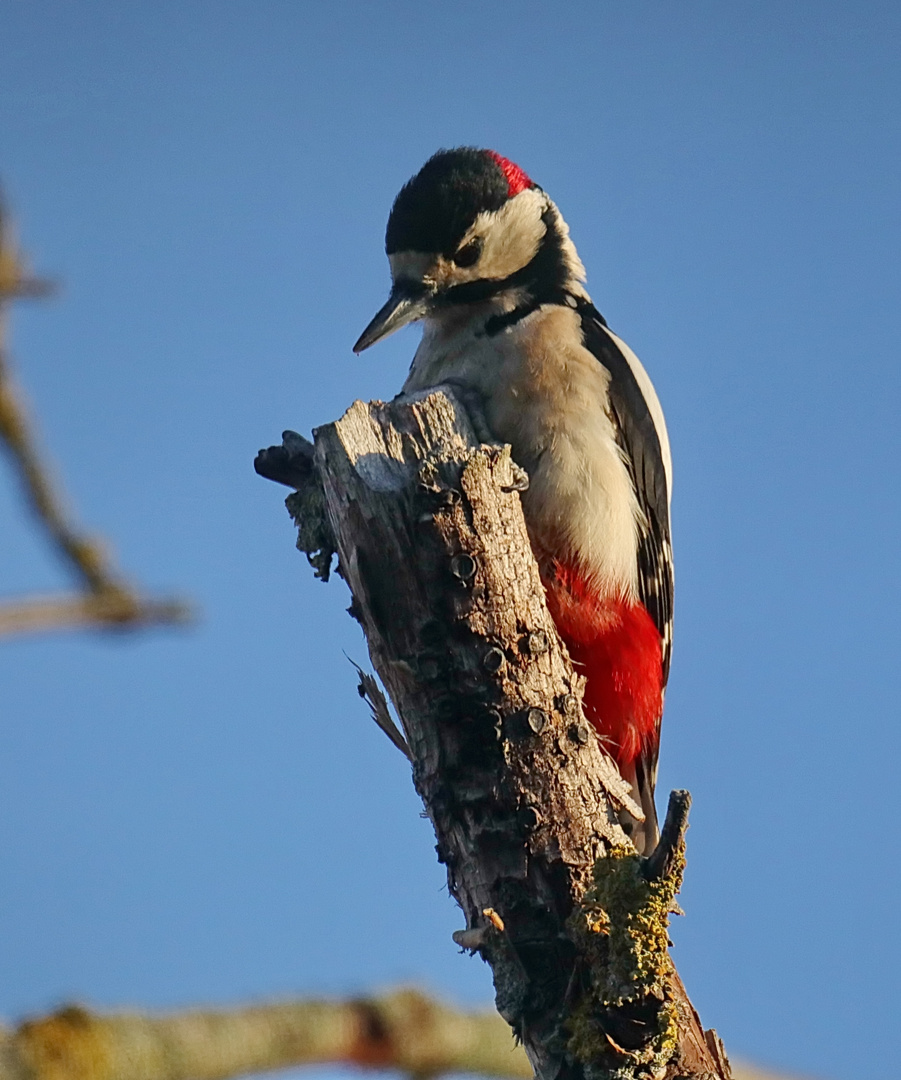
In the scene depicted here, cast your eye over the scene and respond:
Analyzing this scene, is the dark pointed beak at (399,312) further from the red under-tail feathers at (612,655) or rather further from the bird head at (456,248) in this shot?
the red under-tail feathers at (612,655)

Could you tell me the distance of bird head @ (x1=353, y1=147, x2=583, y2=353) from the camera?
5133mm

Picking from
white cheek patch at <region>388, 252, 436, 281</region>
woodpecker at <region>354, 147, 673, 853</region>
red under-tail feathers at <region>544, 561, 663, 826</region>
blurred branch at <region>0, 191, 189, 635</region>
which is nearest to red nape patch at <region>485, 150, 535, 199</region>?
woodpecker at <region>354, 147, 673, 853</region>

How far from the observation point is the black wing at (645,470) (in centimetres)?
478

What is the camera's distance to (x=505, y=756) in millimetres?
3336

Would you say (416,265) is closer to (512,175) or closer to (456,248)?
(456,248)

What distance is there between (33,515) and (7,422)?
24cm

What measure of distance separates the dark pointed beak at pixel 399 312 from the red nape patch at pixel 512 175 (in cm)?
66

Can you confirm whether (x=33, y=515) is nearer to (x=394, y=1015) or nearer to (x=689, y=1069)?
(x=394, y=1015)

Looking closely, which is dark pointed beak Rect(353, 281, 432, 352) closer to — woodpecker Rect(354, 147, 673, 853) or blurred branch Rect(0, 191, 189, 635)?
woodpecker Rect(354, 147, 673, 853)

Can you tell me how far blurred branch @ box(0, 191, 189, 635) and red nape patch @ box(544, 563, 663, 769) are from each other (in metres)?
1.90

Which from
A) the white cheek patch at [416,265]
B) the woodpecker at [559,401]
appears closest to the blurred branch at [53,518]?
the woodpecker at [559,401]

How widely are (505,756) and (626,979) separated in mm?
594

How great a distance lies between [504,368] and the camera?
181 inches

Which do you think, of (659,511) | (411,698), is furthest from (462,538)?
(659,511)
